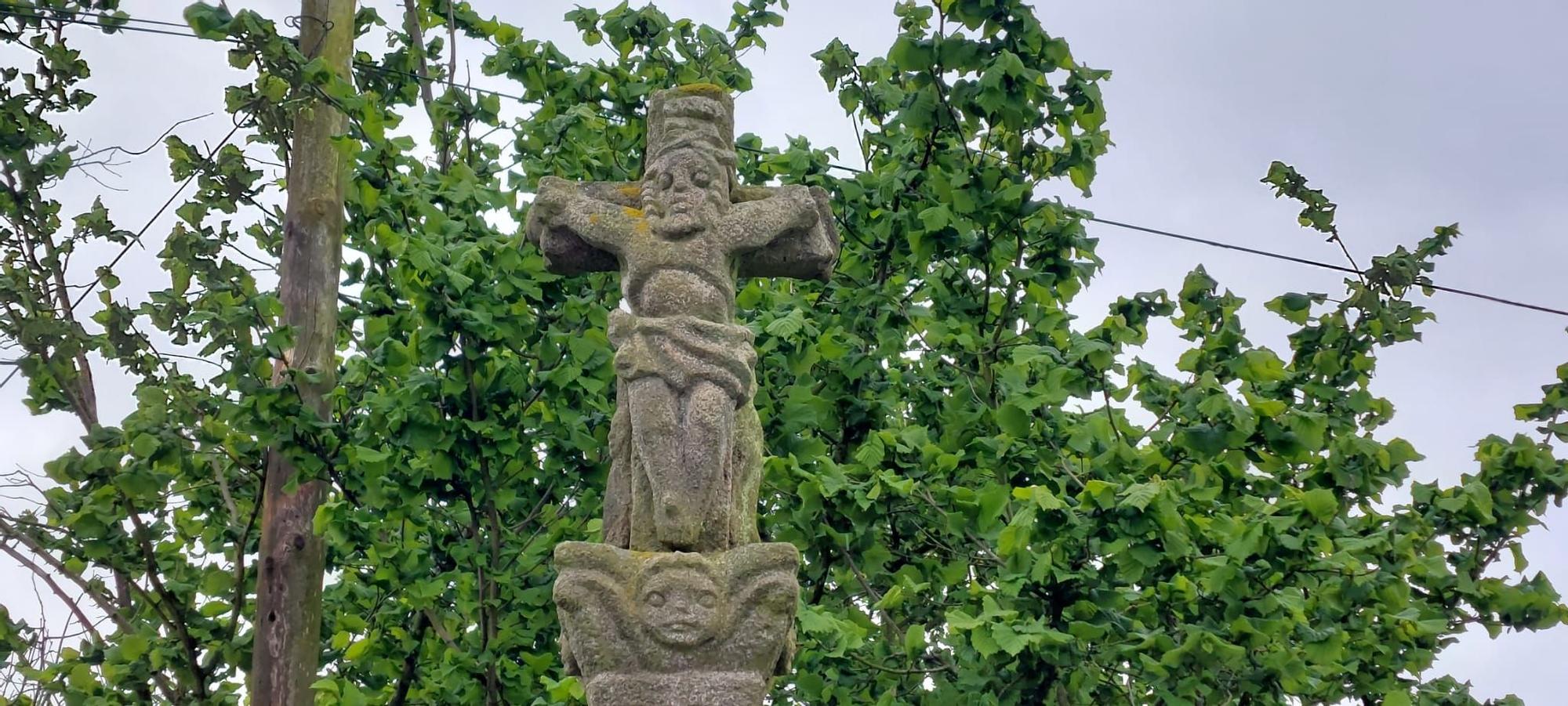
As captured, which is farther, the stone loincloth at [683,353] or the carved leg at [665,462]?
the stone loincloth at [683,353]

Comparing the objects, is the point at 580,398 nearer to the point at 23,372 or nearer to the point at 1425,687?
the point at 23,372

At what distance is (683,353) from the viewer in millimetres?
4680

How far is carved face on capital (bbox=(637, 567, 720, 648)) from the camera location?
428 centimetres

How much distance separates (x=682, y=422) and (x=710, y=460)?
0.15 m

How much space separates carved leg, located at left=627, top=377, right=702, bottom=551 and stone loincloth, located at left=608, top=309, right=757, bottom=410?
5 cm

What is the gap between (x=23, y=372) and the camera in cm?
732

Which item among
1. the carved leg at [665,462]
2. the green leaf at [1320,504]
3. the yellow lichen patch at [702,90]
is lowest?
the carved leg at [665,462]

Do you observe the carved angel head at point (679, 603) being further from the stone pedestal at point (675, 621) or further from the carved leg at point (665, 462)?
the carved leg at point (665, 462)

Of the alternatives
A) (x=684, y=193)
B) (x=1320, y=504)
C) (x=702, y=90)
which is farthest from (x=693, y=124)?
(x=1320, y=504)

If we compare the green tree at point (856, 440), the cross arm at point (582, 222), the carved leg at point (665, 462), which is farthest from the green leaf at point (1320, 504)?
the cross arm at point (582, 222)

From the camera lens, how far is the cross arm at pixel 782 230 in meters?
5.07

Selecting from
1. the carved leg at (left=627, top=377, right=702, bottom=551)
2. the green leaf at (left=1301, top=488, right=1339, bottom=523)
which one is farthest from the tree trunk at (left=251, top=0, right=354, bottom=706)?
the green leaf at (left=1301, top=488, right=1339, bottom=523)

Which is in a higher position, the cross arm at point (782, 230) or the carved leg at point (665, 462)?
the cross arm at point (782, 230)

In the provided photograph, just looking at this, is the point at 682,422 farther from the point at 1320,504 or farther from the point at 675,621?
the point at 1320,504
